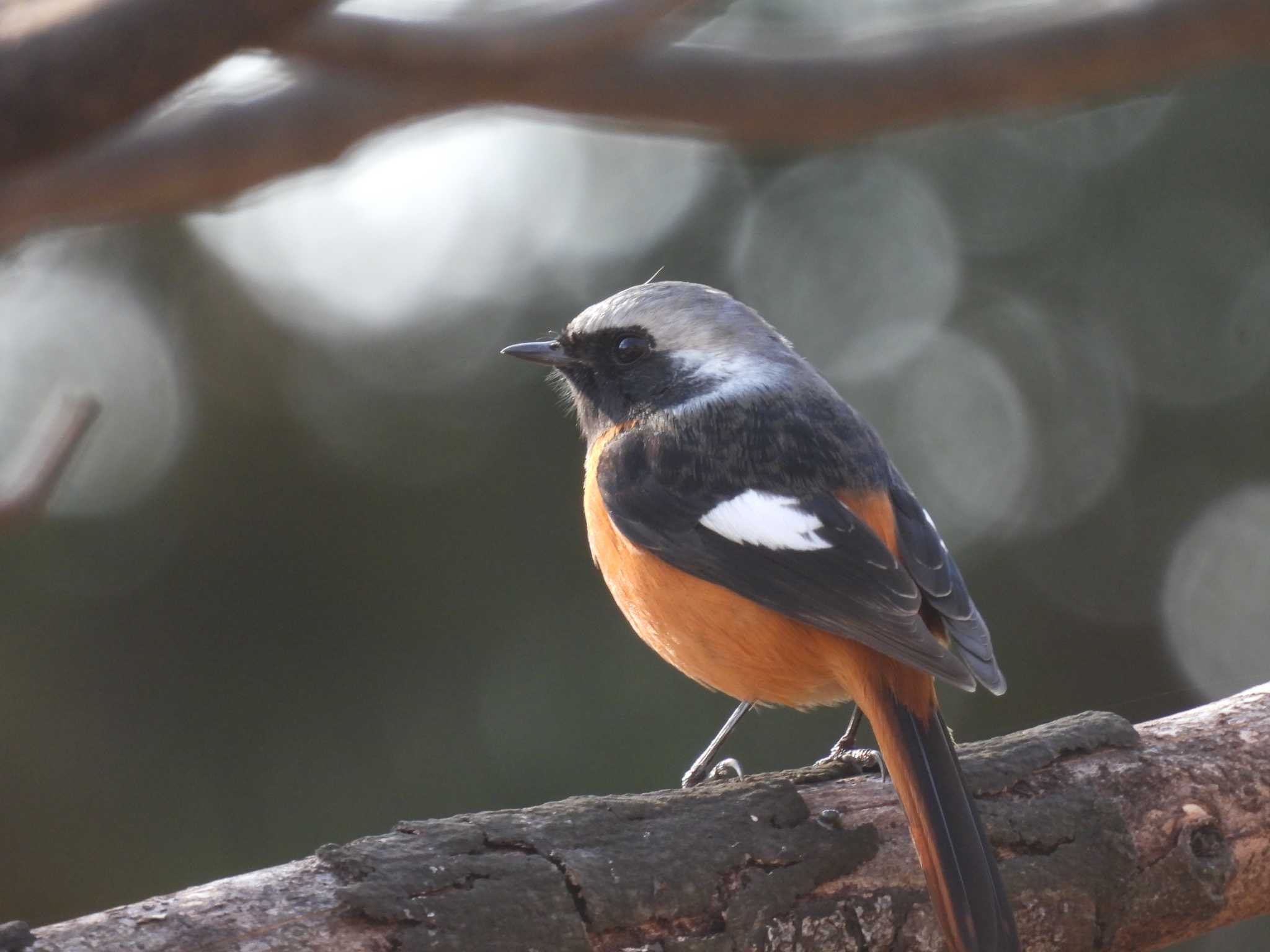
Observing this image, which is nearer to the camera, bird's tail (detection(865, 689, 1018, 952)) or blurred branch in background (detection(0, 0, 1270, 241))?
bird's tail (detection(865, 689, 1018, 952))

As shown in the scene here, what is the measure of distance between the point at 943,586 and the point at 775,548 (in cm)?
46

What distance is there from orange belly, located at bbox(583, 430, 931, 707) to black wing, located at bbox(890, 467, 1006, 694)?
0.56 ft

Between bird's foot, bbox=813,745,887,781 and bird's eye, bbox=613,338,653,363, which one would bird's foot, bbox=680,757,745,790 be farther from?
bird's eye, bbox=613,338,653,363

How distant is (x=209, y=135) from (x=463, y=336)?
4.80m

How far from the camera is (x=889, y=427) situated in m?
8.58

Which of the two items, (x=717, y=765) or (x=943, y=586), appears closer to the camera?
(x=943, y=586)

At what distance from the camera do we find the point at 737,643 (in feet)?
11.9

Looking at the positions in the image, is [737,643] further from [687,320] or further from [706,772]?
[687,320]

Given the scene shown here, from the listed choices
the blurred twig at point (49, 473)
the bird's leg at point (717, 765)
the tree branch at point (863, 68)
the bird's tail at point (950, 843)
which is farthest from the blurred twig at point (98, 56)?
the bird's leg at point (717, 765)

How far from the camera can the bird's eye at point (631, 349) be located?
4.53 m

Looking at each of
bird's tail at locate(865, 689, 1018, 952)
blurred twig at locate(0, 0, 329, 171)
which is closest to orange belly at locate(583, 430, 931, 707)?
bird's tail at locate(865, 689, 1018, 952)

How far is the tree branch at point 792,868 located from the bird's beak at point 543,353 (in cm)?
182

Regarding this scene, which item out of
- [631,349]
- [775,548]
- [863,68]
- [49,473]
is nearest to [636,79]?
[863,68]

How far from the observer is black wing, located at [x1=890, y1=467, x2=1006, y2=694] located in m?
3.43
